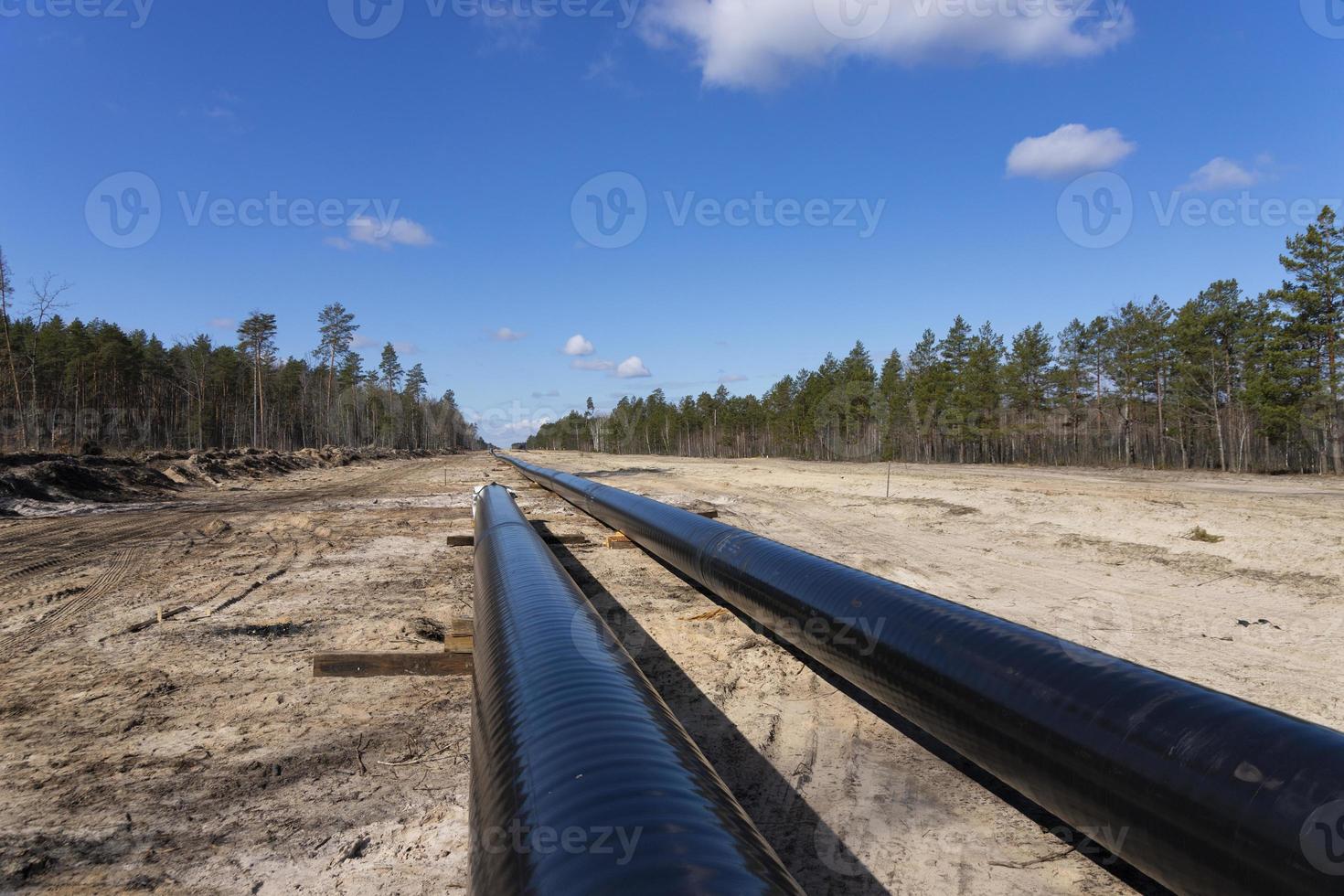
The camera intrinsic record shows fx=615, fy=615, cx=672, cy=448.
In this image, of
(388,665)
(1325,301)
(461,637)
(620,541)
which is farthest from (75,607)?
(1325,301)

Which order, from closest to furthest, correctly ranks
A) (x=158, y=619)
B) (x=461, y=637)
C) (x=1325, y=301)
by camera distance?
1. (x=461, y=637)
2. (x=158, y=619)
3. (x=1325, y=301)

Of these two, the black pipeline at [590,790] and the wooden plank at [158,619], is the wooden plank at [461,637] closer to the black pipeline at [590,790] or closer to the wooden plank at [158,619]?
the black pipeline at [590,790]

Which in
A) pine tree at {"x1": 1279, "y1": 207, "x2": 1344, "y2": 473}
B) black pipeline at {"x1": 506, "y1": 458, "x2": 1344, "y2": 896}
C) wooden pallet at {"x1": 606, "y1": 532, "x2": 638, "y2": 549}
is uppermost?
pine tree at {"x1": 1279, "y1": 207, "x2": 1344, "y2": 473}

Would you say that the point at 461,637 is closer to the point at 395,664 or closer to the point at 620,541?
the point at 395,664

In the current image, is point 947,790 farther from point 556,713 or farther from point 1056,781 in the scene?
point 556,713

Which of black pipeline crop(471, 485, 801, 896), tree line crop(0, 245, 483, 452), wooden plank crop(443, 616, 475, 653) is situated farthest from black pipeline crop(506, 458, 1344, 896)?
tree line crop(0, 245, 483, 452)

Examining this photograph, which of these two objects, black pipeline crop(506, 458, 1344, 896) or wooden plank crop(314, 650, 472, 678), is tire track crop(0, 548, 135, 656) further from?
black pipeline crop(506, 458, 1344, 896)

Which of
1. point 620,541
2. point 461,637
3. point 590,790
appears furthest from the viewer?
point 620,541
